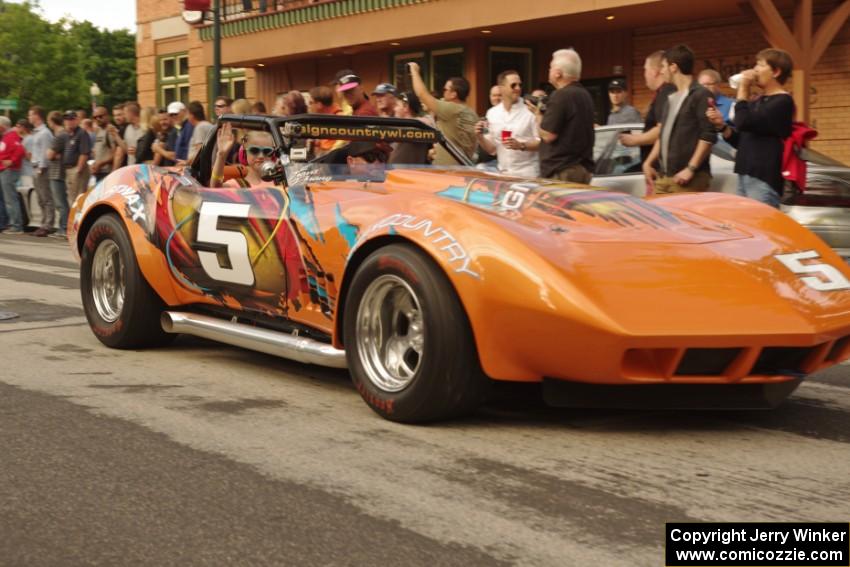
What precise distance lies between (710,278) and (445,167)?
2004mm

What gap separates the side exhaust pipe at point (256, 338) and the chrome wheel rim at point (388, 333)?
20 cm

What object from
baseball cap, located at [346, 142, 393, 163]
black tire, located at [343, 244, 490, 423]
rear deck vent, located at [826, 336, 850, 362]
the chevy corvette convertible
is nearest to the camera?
the chevy corvette convertible

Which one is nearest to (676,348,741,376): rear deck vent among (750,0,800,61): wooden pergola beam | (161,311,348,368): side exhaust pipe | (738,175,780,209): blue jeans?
(161,311,348,368): side exhaust pipe

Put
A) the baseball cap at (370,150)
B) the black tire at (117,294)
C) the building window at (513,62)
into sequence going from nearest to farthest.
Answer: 1. the baseball cap at (370,150)
2. the black tire at (117,294)
3. the building window at (513,62)

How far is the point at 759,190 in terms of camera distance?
25.0ft

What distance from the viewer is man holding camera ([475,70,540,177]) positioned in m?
8.59

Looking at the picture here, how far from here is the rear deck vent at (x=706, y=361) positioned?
4.13m

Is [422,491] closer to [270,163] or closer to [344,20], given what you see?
[270,163]

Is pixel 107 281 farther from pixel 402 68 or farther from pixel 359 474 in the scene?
pixel 402 68

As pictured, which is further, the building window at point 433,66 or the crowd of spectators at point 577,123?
the building window at point 433,66

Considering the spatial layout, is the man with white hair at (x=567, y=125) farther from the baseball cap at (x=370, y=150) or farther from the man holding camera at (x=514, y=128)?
the baseball cap at (x=370, y=150)

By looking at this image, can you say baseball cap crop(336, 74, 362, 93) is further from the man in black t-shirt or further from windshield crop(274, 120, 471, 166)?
windshield crop(274, 120, 471, 166)

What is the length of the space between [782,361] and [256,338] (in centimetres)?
241

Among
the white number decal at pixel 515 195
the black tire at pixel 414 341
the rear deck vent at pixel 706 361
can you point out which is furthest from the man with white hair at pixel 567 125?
the rear deck vent at pixel 706 361
